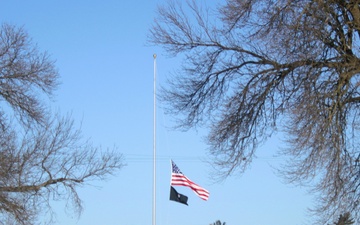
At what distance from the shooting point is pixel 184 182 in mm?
24328

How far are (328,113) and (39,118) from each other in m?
11.9

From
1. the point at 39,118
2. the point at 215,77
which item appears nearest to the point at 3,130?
the point at 39,118

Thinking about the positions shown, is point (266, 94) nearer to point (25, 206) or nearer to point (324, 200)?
point (324, 200)

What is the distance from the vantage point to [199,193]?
956 inches

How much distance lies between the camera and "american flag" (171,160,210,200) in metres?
24.2

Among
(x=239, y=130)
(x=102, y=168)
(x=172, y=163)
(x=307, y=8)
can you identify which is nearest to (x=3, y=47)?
(x=102, y=168)

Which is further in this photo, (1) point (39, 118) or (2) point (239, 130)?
(1) point (39, 118)

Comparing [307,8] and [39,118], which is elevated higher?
[39,118]

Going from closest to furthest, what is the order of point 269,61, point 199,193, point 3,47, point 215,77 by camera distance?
1. point 269,61
2. point 215,77
3. point 3,47
4. point 199,193

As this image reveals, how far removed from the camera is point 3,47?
2014cm

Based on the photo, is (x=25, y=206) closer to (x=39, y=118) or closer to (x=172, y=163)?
(x=39, y=118)

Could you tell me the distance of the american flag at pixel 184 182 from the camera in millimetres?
24188

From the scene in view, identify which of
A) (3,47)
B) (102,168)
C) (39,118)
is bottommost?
(102,168)

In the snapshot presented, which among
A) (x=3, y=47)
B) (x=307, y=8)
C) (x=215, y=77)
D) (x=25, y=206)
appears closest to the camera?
(x=307, y=8)
